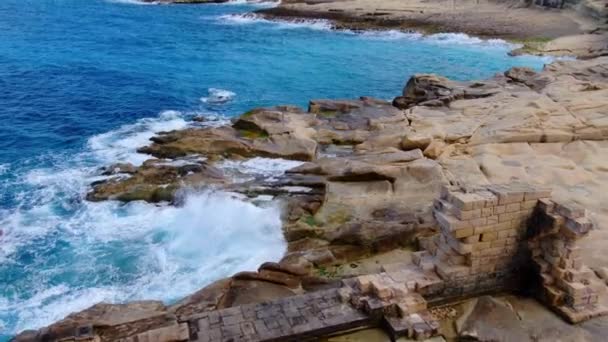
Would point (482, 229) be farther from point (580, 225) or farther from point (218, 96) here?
point (218, 96)

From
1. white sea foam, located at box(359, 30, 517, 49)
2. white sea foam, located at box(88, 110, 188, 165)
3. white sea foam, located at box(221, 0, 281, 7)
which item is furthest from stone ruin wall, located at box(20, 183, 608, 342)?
white sea foam, located at box(221, 0, 281, 7)

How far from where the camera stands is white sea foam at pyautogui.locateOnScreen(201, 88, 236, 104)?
3027cm

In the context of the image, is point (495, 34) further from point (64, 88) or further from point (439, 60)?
point (64, 88)

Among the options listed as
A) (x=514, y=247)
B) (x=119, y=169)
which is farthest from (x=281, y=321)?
(x=119, y=169)

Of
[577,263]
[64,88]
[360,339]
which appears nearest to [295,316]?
[360,339]

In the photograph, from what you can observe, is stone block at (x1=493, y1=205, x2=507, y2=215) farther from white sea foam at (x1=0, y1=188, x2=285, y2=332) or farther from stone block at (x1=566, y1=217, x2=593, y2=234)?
white sea foam at (x1=0, y1=188, x2=285, y2=332)

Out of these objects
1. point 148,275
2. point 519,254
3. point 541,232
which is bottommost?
point 148,275

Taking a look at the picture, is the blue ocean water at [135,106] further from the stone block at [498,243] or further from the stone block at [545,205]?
the stone block at [545,205]

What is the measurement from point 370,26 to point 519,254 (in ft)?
138

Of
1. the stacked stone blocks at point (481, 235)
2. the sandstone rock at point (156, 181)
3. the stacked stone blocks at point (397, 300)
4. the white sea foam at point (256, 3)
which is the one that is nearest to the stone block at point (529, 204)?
the stacked stone blocks at point (481, 235)

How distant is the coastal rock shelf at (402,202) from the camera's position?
10195mm

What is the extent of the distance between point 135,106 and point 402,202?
1852cm

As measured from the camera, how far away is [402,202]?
15633mm

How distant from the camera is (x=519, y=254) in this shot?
10922mm
